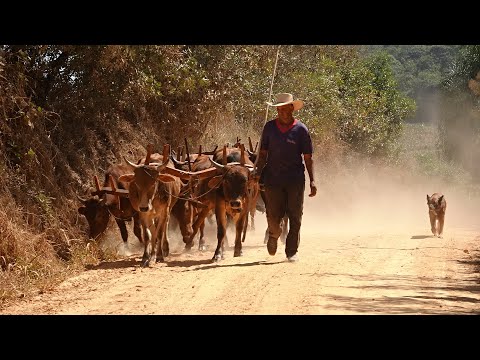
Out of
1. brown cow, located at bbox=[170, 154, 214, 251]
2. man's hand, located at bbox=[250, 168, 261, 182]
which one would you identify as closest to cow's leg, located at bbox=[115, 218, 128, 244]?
brown cow, located at bbox=[170, 154, 214, 251]

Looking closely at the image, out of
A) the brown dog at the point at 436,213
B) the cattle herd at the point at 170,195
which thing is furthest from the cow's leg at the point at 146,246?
the brown dog at the point at 436,213

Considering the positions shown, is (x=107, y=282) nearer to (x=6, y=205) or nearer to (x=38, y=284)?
(x=38, y=284)

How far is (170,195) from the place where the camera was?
1589 centimetres

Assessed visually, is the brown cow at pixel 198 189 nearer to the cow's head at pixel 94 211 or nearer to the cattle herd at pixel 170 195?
the cattle herd at pixel 170 195

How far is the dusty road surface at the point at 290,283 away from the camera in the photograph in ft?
34.2

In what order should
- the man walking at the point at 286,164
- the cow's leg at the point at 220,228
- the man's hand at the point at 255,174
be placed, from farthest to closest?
the cow's leg at the point at 220,228
the man's hand at the point at 255,174
the man walking at the point at 286,164

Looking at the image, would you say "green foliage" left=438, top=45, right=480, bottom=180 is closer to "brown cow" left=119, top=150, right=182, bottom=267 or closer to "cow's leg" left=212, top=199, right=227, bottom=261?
"cow's leg" left=212, top=199, right=227, bottom=261

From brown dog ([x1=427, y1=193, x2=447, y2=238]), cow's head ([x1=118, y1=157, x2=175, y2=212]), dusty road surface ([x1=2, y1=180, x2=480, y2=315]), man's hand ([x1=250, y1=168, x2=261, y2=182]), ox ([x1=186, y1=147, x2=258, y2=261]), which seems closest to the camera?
dusty road surface ([x1=2, y1=180, x2=480, y2=315])

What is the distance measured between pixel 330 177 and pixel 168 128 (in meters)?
19.7

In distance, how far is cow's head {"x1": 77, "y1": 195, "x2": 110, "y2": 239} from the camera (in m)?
16.4

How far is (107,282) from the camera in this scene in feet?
43.7

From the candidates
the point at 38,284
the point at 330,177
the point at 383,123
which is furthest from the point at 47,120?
the point at 383,123

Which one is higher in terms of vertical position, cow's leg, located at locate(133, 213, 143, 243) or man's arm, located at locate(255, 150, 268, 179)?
man's arm, located at locate(255, 150, 268, 179)

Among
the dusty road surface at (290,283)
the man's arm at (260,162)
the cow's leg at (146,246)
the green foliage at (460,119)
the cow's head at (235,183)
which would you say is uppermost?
the green foliage at (460,119)
